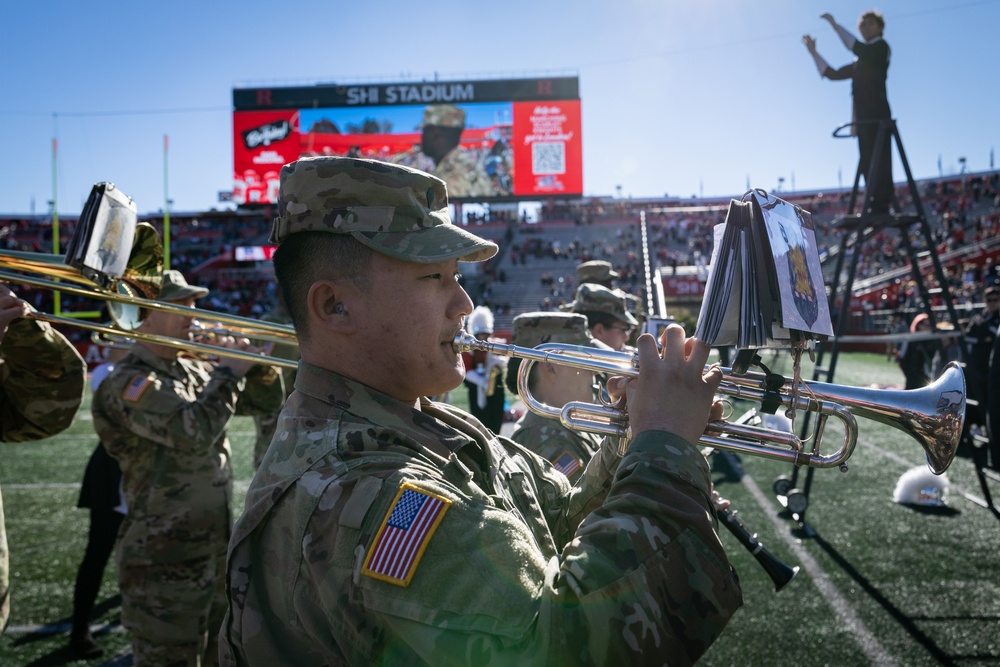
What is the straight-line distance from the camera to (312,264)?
61.9 inches

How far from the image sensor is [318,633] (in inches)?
48.9

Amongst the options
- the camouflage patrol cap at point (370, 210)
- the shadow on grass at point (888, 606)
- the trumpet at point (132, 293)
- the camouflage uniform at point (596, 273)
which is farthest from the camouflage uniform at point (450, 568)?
the camouflage uniform at point (596, 273)

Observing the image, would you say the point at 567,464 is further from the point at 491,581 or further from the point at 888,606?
the point at 888,606

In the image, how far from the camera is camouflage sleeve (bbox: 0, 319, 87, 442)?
2.81 m

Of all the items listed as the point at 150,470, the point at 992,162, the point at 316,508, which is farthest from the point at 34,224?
the point at 992,162

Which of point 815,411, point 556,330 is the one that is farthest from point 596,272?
point 815,411

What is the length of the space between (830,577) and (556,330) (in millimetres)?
3433

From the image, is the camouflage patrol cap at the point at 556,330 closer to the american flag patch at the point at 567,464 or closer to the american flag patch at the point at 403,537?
the american flag patch at the point at 567,464

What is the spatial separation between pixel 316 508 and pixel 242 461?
10285mm

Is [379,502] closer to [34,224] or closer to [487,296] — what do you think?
[487,296]

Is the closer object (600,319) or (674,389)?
Result: (674,389)

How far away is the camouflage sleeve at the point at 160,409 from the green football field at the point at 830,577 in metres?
1.88

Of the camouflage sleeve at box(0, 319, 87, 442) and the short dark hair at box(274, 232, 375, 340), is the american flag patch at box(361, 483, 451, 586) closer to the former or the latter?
the short dark hair at box(274, 232, 375, 340)

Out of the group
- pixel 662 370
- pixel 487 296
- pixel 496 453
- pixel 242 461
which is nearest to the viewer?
pixel 662 370
